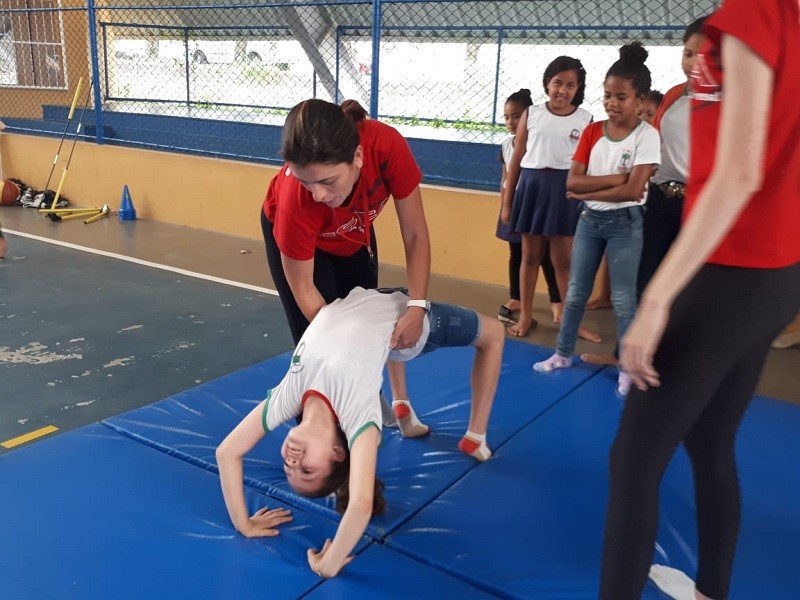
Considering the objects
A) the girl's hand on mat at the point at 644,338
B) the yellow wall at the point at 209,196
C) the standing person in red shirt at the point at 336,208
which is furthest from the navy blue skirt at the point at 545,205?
the girl's hand on mat at the point at 644,338

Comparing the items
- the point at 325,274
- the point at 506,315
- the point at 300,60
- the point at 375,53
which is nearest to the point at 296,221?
→ the point at 325,274

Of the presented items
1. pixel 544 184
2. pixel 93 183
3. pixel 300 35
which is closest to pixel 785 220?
pixel 544 184

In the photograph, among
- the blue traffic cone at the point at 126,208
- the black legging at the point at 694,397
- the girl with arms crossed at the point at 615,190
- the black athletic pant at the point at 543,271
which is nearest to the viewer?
the black legging at the point at 694,397

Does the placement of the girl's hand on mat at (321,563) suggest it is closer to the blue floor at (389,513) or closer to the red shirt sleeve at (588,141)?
the blue floor at (389,513)

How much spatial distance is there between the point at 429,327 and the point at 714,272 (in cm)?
103

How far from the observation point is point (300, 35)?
10391 millimetres

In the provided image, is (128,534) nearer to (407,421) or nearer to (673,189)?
(407,421)

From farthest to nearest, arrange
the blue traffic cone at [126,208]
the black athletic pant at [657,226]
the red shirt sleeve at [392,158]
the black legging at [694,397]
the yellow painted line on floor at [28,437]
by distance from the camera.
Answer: the blue traffic cone at [126,208] < the black athletic pant at [657,226] < the yellow painted line on floor at [28,437] < the red shirt sleeve at [392,158] < the black legging at [694,397]

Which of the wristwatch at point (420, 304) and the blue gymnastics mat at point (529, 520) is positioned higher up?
the wristwatch at point (420, 304)

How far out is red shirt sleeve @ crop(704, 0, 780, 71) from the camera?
96 cm

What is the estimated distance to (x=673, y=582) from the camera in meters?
1.68

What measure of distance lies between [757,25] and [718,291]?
399 mm

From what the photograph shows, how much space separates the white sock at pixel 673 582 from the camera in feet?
5.38

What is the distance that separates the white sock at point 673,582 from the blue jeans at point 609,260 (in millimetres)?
1377
